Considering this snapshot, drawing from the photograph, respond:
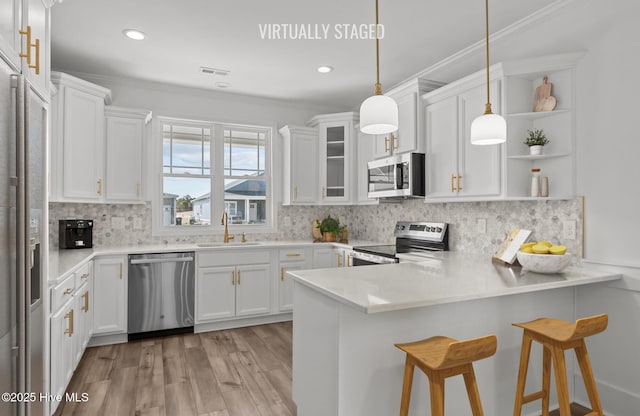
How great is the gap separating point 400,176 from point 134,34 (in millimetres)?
2546

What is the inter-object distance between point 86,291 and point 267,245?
1750mm

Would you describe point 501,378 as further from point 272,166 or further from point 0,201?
point 272,166

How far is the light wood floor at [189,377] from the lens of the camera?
2.41 metres

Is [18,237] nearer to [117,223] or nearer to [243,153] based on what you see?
[117,223]

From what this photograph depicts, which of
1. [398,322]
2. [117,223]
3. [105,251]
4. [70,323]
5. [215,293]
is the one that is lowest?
[215,293]

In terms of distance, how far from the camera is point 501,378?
7.07 feet

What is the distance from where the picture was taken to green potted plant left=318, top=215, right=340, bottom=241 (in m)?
4.68

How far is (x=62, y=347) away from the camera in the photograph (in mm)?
2367

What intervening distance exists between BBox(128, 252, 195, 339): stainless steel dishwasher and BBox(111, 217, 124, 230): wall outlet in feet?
2.14

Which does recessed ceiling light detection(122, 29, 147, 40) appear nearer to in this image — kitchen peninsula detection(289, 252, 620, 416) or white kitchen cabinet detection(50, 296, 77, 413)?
white kitchen cabinet detection(50, 296, 77, 413)

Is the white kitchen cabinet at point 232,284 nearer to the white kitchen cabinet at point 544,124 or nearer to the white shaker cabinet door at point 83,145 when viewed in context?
the white shaker cabinet door at point 83,145

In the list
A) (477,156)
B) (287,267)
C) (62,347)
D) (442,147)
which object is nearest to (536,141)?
(477,156)

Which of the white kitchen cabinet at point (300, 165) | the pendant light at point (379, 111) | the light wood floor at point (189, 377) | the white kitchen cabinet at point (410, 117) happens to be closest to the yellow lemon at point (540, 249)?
the pendant light at point (379, 111)

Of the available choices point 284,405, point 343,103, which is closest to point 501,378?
point 284,405
